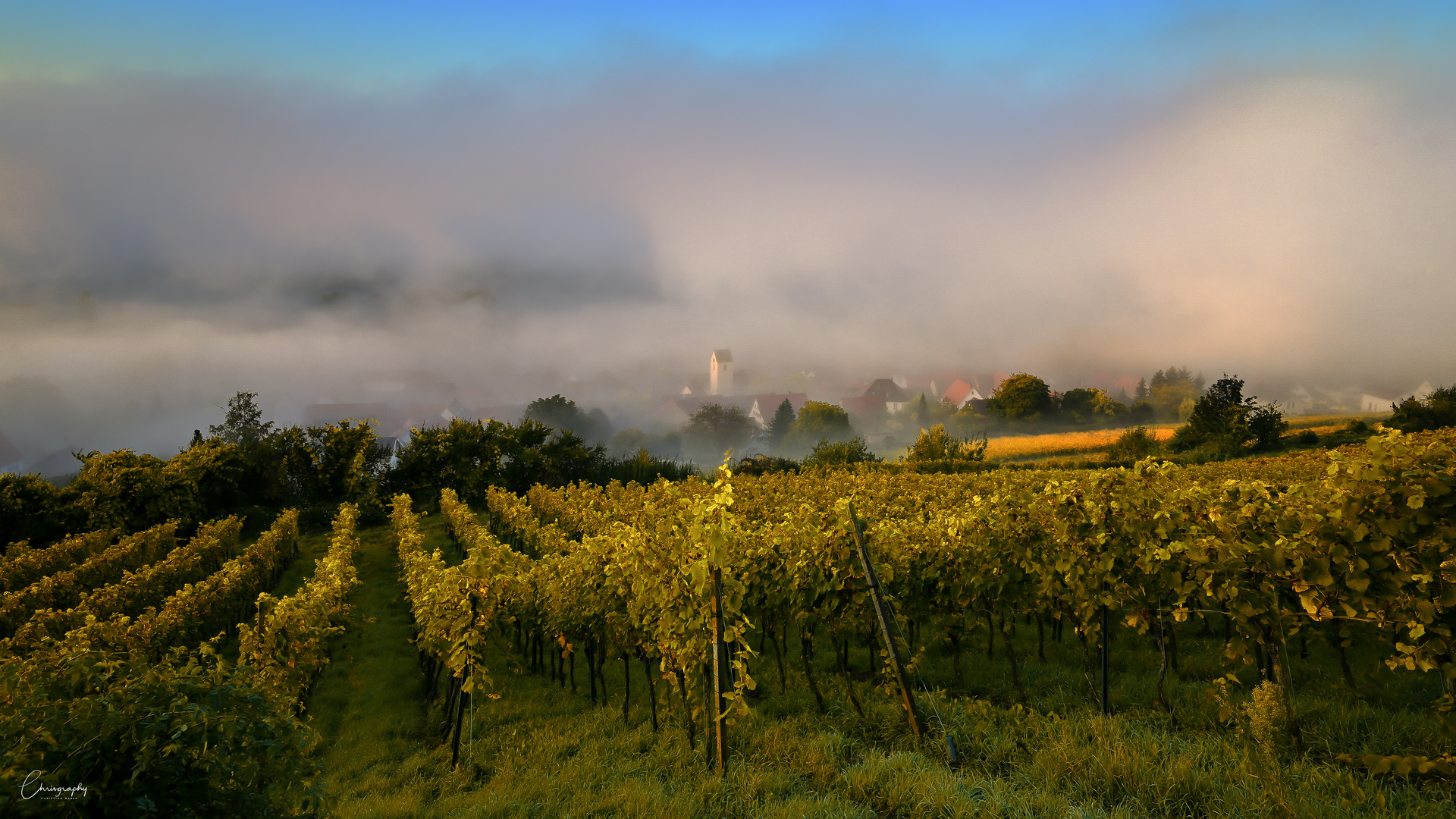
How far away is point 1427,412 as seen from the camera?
38844 millimetres

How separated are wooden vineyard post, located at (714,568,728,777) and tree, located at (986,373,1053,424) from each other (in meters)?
73.6

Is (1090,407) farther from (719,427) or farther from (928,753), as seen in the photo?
(928,753)

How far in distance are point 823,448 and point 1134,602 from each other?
132 ft

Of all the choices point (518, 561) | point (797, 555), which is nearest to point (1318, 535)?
point (797, 555)

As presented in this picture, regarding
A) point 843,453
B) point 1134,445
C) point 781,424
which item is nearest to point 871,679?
point 843,453

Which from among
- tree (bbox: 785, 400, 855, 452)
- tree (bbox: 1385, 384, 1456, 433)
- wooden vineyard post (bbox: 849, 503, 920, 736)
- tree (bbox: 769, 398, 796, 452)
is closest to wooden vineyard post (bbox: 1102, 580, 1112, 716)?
wooden vineyard post (bbox: 849, 503, 920, 736)

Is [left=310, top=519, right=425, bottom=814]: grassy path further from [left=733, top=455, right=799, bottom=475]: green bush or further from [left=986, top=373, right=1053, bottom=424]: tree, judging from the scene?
[left=986, top=373, right=1053, bottom=424]: tree

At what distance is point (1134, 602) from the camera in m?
5.87

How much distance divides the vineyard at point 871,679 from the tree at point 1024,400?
67.4 m

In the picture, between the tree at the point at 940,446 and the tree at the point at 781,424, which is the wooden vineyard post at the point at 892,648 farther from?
the tree at the point at 781,424

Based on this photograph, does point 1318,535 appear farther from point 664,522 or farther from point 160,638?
point 160,638

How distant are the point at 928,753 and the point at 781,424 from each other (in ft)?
304

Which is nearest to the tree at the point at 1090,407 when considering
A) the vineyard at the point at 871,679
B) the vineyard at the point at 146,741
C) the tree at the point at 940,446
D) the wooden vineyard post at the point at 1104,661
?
the tree at the point at 940,446

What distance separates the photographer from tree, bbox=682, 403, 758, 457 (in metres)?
104
